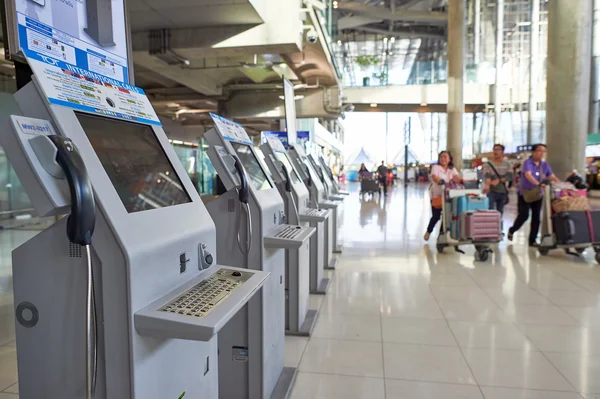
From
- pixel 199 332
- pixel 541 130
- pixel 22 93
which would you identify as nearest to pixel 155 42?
pixel 22 93

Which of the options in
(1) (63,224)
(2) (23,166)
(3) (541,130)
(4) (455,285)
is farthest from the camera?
(3) (541,130)

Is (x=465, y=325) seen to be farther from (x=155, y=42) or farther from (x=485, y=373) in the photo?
(x=155, y=42)

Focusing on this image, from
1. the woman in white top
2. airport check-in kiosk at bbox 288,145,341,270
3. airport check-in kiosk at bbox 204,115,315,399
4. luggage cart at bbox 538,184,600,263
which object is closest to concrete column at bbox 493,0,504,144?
the woman in white top

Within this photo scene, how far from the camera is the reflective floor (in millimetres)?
2473

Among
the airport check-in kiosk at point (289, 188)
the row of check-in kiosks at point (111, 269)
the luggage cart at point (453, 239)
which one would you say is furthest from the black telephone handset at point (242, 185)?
the luggage cart at point (453, 239)

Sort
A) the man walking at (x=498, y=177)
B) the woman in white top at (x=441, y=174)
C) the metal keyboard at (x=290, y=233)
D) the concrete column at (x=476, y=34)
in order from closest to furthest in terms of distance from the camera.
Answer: the metal keyboard at (x=290, y=233), the woman in white top at (x=441, y=174), the man walking at (x=498, y=177), the concrete column at (x=476, y=34)

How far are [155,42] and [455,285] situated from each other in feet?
17.6

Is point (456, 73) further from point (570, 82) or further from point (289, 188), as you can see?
point (289, 188)

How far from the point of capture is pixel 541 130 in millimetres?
19156

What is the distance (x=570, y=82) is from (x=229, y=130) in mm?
6493

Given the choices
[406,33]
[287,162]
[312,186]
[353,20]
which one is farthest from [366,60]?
[287,162]

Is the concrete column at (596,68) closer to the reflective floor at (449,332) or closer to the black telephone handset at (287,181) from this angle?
the reflective floor at (449,332)

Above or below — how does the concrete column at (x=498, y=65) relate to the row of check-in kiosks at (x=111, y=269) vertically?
above

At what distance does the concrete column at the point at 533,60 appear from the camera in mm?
18484
